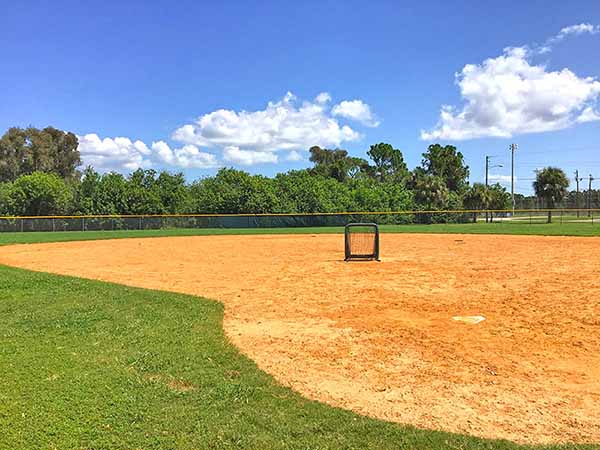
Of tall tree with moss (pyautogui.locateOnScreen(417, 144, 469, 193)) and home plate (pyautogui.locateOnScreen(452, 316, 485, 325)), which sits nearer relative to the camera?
home plate (pyautogui.locateOnScreen(452, 316, 485, 325))

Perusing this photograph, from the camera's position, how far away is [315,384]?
4547 millimetres

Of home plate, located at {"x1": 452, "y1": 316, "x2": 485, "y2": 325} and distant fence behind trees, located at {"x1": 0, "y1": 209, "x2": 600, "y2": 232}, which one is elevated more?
distant fence behind trees, located at {"x1": 0, "y1": 209, "x2": 600, "y2": 232}

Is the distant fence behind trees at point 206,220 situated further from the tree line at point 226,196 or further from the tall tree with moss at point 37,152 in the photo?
the tall tree with moss at point 37,152

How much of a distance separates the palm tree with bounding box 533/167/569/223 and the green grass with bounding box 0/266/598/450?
49.8 metres

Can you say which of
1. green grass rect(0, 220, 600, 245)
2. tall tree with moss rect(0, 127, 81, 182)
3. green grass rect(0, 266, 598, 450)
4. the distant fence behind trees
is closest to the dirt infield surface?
Result: green grass rect(0, 266, 598, 450)

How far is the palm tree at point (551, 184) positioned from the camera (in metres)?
47.5

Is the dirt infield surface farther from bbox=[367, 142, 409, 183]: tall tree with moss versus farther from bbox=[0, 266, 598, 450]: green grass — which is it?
bbox=[367, 142, 409, 183]: tall tree with moss

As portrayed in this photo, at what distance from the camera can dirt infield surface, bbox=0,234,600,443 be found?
156 inches

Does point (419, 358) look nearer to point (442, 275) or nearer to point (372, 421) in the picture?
point (372, 421)

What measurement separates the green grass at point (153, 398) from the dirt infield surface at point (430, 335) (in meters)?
0.34

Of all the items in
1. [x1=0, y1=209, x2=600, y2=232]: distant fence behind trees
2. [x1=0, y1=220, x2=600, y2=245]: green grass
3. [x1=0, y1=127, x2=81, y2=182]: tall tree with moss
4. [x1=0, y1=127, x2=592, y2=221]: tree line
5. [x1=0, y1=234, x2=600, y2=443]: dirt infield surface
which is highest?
[x1=0, y1=127, x2=81, y2=182]: tall tree with moss

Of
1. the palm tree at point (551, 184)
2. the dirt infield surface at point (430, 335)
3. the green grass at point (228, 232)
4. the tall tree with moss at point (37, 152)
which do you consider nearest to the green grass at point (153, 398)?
the dirt infield surface at point (430, 335)

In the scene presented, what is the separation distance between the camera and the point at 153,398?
4031mm

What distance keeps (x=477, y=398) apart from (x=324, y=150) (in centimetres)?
8945
